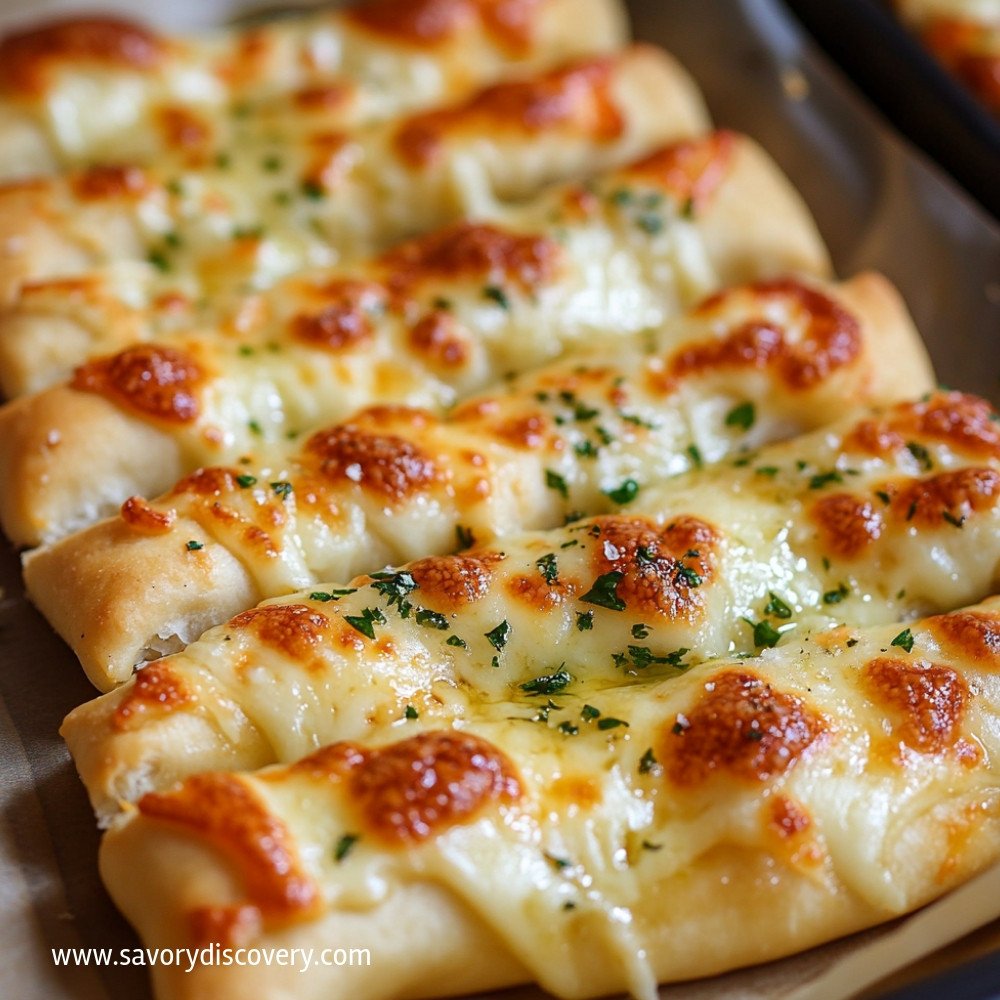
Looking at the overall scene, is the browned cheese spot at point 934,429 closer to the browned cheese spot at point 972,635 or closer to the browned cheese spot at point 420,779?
the browned cheese spot at point 972,635

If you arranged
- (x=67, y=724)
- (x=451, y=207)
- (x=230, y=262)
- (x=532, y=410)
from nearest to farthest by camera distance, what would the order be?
Answer: (x=67, y=724), (x=532, y=410), (x=230, y=262), (x=451, y=207)

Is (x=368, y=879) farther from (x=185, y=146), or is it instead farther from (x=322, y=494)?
(x=185, y=146)

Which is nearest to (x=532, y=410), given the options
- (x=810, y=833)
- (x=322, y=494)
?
(x=322, y=494)

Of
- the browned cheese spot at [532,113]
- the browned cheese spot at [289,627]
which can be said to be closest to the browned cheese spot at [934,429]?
the browned cheese spot at [289,627]

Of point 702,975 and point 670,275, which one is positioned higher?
point 670,275

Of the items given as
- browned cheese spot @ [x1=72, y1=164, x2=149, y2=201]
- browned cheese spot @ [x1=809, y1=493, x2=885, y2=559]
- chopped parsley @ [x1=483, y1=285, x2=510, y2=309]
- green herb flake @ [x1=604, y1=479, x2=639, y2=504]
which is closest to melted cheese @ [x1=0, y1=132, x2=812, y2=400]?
chopped parsley @ [x1=483, y1=285, x2=510, y2=309]

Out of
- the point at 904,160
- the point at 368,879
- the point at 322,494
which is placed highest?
the point at 904,160

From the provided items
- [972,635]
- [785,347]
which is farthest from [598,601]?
[785,347]
